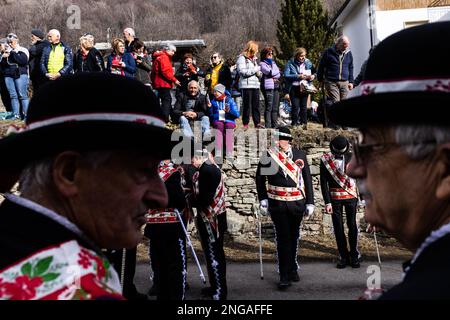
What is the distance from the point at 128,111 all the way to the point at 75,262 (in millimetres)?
513

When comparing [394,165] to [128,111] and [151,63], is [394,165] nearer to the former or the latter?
[128,111]

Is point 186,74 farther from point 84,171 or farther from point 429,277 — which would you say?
point 429,277

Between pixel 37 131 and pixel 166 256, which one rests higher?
pixel 37 131

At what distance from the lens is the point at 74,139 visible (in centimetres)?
169

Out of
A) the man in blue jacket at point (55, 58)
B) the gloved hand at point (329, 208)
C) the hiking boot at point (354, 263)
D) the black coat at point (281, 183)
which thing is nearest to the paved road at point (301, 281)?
the hiking boot at point (354, 263)

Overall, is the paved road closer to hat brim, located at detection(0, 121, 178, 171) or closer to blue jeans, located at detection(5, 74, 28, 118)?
blue jeans, located at detection(5, 74, 28, 118)

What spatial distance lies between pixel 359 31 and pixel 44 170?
26389mm

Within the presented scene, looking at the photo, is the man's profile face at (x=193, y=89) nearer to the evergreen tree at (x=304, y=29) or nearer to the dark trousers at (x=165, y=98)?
the dark trousers at (x=165, y=98)

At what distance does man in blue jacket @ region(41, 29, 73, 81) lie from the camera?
10.7m

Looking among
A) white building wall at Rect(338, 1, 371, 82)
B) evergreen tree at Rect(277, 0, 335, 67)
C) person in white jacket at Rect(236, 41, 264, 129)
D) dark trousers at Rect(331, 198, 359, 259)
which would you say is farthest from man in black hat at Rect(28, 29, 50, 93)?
white building wall at Rect(338, 1, 371, 82)

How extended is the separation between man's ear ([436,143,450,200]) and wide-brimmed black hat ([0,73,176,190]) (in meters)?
0.83

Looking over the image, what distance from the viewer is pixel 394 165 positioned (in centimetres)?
164

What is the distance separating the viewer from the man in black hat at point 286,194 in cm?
764
